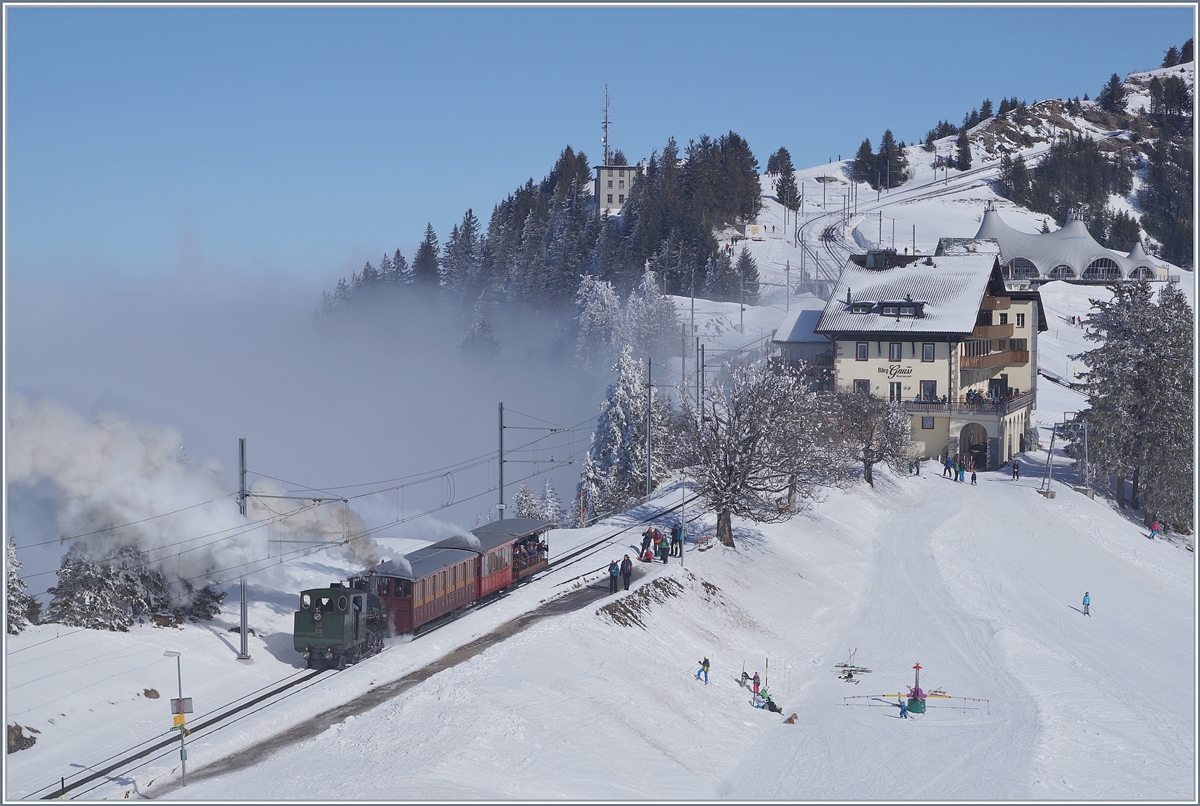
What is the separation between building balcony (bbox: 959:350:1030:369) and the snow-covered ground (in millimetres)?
24070

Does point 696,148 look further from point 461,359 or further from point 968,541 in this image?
point 968,541

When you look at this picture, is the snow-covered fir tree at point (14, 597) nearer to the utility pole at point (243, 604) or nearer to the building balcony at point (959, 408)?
the utility pole at point (243, 604)

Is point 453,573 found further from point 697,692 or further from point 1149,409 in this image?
point 1149,409

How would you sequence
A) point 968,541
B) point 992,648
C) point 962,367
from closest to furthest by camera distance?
point 992,648 < point 968,541 < point 962,367


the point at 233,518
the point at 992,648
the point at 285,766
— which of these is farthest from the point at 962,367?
the point at 285,766

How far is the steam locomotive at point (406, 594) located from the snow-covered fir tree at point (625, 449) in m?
30.2

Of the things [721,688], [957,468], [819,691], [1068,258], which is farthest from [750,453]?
[1068,258]

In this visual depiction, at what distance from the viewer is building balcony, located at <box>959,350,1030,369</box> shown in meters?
77.1

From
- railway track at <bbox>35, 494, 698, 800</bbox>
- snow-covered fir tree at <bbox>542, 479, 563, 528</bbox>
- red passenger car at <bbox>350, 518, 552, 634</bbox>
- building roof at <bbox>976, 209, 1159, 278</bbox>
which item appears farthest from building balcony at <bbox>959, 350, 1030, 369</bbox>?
building roof at <bbox>976, 209, 1159, 278</bbox>

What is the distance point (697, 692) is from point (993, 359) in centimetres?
5320

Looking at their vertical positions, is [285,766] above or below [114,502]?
below

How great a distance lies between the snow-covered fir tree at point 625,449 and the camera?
73250 millimetres

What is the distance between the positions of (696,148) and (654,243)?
95.5 ft

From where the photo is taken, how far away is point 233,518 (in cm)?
3384
